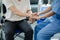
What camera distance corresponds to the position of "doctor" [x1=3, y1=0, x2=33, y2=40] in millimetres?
2295

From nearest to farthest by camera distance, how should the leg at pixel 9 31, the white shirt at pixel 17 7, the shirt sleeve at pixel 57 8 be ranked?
the shirt sleeve at pixel 57 8
the leg at pixel 9 31
the white shirt at pixel 17 7

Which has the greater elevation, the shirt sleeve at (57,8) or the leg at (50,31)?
the shirt sleeve at (57,8)

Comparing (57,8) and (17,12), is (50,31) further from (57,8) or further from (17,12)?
(17,12)

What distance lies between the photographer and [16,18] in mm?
2438

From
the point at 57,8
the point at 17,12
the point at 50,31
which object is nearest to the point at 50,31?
the point at 50,31

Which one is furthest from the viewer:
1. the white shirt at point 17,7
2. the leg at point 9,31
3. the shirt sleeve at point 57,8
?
the white shirt at point 17,7

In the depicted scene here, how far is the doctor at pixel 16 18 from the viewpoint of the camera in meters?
2.29

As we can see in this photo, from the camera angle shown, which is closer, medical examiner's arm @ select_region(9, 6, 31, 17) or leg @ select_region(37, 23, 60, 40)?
leg @ select_region(37, 23, 60, 40)

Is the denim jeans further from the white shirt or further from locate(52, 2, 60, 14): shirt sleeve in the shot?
the white shirt

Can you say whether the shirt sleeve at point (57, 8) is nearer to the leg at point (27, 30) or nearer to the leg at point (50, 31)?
the leg at point (50, 31)

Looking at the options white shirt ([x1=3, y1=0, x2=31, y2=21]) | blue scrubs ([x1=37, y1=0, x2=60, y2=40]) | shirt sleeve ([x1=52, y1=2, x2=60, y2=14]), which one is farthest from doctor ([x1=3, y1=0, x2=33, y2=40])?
shirt sleeve ([x1=52, y1=2, x2=60, y2=14])

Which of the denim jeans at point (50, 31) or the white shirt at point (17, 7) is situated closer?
the denim jeans at point (50, 31)

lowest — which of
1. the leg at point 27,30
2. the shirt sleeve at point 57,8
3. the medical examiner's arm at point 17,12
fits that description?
the leg at point 27,30

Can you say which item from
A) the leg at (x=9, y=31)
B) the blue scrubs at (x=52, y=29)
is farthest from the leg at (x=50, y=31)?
the leg at (x=9, y=31)
